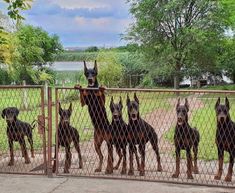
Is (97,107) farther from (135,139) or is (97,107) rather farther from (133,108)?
(135,139)

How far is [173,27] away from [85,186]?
25839 mm

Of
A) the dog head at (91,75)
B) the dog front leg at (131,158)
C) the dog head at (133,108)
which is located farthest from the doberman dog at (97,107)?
the dog head at (133,108)

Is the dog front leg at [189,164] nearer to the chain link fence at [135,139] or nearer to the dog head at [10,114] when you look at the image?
the chain link fence at [135,139]

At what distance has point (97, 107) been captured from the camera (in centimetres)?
743

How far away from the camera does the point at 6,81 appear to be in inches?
1114

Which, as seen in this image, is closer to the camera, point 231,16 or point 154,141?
point 154,141

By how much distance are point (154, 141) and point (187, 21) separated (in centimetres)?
2500

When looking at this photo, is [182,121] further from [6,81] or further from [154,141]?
[6,81]

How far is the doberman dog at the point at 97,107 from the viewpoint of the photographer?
23.9 feet

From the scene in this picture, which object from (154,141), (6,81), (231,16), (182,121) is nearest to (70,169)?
(154,141)

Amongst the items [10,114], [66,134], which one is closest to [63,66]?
[10,114]

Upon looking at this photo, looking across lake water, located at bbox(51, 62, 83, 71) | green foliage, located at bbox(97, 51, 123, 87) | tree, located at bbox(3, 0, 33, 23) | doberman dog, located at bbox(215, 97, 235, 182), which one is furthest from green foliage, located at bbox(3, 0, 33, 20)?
lake water, located at bbox(51, 62, 83, 71)

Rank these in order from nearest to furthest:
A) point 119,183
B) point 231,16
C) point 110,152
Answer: point 119,183
point 110,152
point 231,16

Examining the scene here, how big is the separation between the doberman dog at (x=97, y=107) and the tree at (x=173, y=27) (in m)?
23.1
